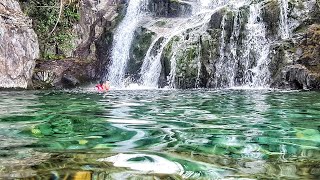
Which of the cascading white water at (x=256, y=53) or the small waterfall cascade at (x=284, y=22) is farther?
the small waterfall cascade at (x=284, y=22)

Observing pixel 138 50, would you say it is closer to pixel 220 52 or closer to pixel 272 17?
pixel 220 52

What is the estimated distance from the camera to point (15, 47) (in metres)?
15.9

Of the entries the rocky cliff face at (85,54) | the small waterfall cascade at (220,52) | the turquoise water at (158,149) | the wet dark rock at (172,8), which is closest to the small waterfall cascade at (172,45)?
the small waterfall cascade at (220,52)

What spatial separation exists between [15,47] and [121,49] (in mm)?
5938

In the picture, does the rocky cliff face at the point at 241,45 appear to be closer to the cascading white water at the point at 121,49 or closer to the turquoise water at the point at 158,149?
the cascading white water at the point at 121,49

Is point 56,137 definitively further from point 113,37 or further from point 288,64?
point 113,37

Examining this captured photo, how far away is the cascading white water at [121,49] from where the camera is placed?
19.6 metres

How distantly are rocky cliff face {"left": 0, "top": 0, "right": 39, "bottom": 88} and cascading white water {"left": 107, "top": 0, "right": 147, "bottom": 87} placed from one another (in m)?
4.29

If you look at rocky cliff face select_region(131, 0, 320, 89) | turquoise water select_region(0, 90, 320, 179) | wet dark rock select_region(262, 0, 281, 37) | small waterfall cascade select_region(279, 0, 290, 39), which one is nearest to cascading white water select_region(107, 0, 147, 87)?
rocky cliff face select_region(131, 0, 320, 89)

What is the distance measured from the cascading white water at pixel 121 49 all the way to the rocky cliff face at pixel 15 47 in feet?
14.1

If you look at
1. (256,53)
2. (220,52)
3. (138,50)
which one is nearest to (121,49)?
(138,50)

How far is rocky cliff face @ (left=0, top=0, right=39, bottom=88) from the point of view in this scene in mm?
15398

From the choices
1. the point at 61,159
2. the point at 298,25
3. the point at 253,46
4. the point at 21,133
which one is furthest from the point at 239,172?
the point at 298,25

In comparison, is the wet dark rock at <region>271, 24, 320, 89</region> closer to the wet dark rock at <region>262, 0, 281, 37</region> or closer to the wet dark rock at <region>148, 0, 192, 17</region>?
the wet dark rock at <region>262, 0, 281, 37</region>
